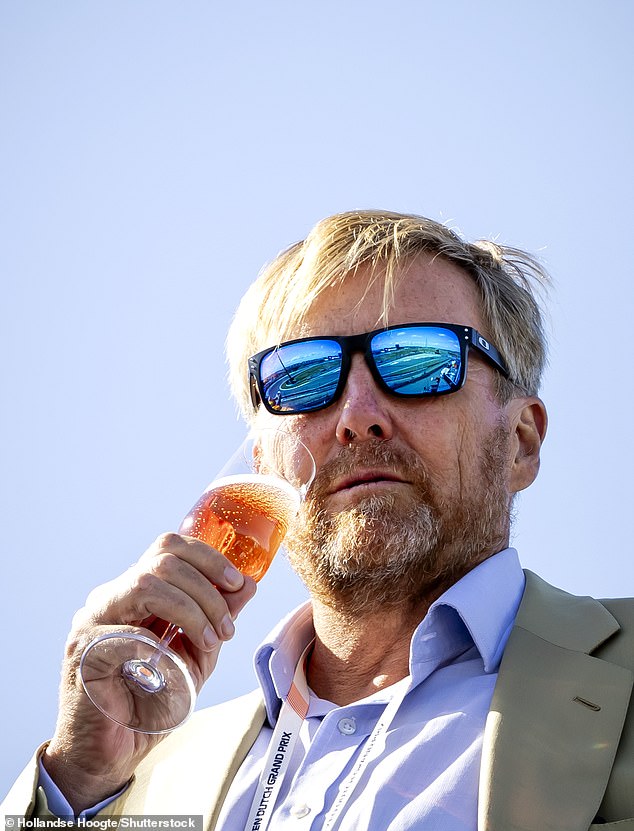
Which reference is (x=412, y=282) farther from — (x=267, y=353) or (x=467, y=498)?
(x=467, y=498)

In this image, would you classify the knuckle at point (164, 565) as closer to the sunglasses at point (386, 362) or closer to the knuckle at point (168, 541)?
the knuckle at point (168, 541)

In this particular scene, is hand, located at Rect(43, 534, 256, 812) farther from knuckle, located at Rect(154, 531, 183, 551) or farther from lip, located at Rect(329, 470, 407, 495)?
lip, located at Rect(329, 470, 407, 495)

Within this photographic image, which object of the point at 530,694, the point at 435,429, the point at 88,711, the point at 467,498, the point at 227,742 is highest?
the point at 435,429

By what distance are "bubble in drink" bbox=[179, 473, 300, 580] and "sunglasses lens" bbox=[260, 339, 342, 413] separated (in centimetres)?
89

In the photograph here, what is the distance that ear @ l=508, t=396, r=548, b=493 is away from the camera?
13.7ft

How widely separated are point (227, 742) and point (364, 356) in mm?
1568

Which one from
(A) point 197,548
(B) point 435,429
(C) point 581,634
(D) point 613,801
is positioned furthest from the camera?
(B) point 435,429

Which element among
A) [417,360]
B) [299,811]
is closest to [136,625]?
[299,811]

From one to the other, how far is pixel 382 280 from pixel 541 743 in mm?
2068

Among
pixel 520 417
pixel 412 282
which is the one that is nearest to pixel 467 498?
pixel 520 417

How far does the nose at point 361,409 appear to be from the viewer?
11.9 feet

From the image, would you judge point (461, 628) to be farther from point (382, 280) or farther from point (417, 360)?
point (382, 280)

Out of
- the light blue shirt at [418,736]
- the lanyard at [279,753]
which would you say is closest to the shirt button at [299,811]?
the light blue shirt at [418,736]

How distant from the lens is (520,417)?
4.24 m
